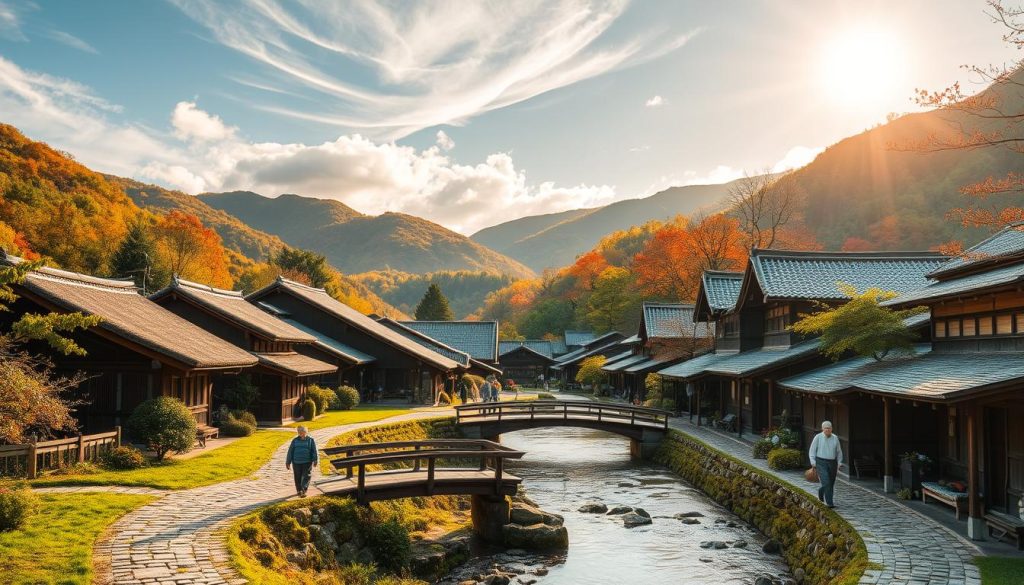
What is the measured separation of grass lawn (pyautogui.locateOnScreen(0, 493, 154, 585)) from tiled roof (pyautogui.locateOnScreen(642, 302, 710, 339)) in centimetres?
4168

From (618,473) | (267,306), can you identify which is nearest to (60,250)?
(267,306)

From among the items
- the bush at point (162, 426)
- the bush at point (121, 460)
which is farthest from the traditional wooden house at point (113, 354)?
the bush at point (121, 460)

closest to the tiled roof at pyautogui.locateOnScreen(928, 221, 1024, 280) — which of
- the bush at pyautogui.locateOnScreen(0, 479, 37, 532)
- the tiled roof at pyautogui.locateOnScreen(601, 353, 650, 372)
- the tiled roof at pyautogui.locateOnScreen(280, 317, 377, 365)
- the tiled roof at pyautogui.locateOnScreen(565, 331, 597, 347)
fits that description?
the bush at pyautogui.locateOnScreen(0, 479, 37, 532)

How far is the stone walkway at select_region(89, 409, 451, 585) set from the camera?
1164 cm

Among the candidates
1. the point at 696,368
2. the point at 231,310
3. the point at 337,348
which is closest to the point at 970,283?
the point at 696,368

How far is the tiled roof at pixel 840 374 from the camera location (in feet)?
72.8

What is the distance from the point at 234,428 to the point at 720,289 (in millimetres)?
29451

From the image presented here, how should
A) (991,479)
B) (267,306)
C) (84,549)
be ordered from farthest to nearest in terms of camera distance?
1. (267,306)
2. (991,479)
3. (84,549)

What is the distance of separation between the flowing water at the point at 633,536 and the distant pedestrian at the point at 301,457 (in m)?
4.49

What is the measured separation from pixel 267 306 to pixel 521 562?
3318cm

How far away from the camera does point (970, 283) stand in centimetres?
1980

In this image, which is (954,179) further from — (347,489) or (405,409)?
(347,489)

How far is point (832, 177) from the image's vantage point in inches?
4432

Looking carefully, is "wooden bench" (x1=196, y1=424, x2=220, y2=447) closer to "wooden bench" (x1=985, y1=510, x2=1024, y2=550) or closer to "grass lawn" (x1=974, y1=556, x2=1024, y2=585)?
"grass lawn" (x1=974, y1=556, x2=1024, y2=585)
